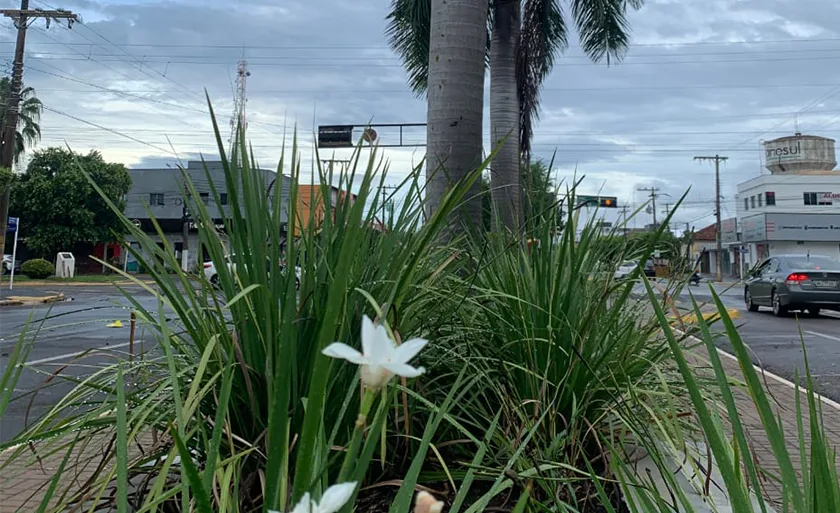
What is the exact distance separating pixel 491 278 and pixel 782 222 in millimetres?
56781

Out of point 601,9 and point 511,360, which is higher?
point 601,9

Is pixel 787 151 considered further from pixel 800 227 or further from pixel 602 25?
pixel 602 25

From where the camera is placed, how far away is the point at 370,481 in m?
1.79

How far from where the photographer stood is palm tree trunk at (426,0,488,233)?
4.63 metres

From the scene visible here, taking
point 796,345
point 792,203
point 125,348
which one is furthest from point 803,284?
point 792,203

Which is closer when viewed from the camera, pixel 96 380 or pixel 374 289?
pixel 374 289

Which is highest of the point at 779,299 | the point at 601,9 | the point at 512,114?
the point at 601,9

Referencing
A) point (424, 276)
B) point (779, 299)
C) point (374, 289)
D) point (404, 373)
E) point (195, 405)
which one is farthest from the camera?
point (779, 299)

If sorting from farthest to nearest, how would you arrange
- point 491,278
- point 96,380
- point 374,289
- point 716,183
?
point 716,183 → point 491,278 → point 96,380 → point 374,289

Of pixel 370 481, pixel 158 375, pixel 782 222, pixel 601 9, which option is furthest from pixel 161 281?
pixel 782 222

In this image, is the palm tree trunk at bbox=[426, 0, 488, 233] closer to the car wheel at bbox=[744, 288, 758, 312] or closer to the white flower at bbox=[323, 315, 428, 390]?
the white flower at bbox=[323, 315, 428, 390]

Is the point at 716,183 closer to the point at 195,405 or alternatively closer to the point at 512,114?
the point at 512,114

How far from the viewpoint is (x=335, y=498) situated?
527 millimetres

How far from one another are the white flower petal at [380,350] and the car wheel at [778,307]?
15.0 meters
